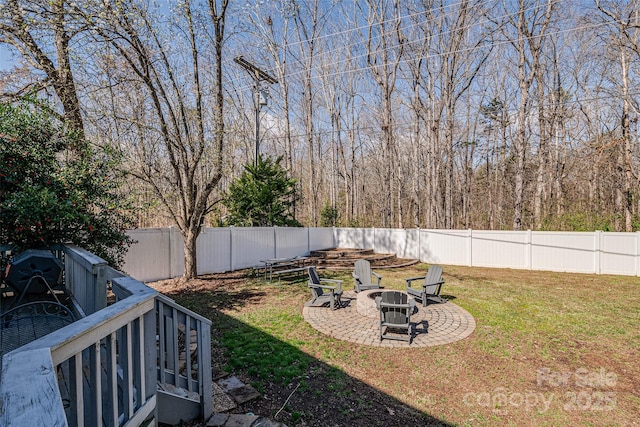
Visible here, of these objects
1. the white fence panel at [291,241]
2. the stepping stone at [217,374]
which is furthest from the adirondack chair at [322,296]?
the white fence panel at [291,241]

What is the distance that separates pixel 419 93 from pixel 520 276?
12102 mm

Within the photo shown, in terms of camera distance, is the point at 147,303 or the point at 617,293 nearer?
the point at 147,303

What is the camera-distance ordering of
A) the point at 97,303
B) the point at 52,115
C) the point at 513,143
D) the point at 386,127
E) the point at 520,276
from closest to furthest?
the point at 97,303 → the point at 52,115 → the point at 520,276 → the point at 386,127 → the point at 513,143

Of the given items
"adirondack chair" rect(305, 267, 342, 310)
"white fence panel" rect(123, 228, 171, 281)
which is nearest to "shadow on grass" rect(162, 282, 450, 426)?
"adirondack chair" rect(305, 267, 342, 310)

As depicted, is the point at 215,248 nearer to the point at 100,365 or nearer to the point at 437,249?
the point at 100,365

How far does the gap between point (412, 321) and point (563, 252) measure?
924 cm

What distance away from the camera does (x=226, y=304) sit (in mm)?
7195

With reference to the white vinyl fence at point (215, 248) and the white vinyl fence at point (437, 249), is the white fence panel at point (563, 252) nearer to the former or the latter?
the white vinyl fence at point (437, 249)

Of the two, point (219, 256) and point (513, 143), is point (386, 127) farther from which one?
point (219, 256)

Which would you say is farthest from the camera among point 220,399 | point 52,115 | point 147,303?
point 52,115

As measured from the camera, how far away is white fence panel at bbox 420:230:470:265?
13.2 metres

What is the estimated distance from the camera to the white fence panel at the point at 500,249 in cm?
1207

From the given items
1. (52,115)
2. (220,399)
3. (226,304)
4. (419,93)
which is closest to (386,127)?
(419,93)

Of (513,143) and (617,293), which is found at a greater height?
(513,143)
